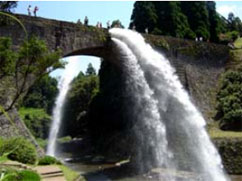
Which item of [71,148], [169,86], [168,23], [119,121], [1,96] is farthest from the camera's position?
[168,23]

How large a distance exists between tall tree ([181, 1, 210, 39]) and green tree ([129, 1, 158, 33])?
11.7ft

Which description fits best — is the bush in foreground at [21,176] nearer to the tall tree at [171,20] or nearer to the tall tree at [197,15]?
the tall tree at [171,20]

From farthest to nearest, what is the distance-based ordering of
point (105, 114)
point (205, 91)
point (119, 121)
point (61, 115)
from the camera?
point (61, 115), point (105, 114), point (119, 121), point (205, 91)

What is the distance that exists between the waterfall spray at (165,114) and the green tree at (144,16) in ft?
38.1

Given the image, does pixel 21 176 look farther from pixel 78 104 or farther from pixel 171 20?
pixel 78 104

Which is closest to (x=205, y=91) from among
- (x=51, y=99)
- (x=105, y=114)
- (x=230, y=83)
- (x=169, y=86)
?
(x=230, y=83)

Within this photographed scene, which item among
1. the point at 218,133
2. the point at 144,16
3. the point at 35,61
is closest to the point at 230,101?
the point at 218,133

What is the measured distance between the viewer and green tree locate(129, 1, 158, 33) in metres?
31.5

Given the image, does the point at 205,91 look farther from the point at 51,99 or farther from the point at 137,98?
the point at 51,99

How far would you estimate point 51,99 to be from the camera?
182 feet

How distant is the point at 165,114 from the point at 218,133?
2915 mm

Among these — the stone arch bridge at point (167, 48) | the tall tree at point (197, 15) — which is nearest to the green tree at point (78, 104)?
the tall tree at point (197, 15)

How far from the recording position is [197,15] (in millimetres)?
33656

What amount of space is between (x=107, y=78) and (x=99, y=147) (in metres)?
5.09
